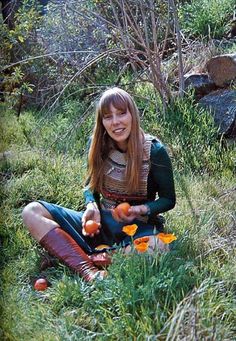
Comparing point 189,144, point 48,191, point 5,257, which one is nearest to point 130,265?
point 5,257

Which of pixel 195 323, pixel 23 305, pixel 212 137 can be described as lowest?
pixel 212 137

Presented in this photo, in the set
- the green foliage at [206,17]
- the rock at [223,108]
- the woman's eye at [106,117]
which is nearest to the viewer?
the woman's eye at [106,117]

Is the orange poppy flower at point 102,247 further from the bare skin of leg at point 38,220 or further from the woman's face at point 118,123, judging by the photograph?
the woman's face at point 118,123

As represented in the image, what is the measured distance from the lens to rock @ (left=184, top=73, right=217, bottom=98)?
5215 mm

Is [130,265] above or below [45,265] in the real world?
above

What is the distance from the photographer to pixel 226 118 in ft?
15.5

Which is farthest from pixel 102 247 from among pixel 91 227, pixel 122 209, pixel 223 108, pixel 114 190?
pixel 223 108

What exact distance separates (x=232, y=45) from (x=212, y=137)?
1.93 m

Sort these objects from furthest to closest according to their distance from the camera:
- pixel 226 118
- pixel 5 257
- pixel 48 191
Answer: pixel 226 118
pixel 48 191
pixel 5 257

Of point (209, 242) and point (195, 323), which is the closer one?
point (195, 323)

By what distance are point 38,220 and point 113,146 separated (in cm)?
61

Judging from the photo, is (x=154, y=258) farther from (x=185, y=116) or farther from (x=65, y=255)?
(x=185, y=116)

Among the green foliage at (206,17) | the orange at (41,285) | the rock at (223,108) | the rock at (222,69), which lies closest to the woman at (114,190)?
the orange at (41,285)

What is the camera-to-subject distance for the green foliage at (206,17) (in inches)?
254
